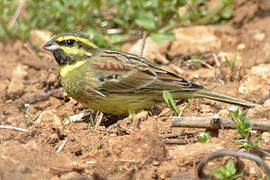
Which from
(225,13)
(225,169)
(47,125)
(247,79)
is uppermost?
(225,13)

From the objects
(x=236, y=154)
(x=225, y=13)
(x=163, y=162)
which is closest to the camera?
(x=236, y=154)

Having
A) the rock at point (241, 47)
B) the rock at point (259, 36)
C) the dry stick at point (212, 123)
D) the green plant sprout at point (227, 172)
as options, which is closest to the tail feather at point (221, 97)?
the dry stick at point (212, 123)

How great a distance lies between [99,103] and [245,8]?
3716mm

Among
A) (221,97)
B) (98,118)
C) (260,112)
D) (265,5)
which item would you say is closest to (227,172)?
(260,112)

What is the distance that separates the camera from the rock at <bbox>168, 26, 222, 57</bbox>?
22.4ft

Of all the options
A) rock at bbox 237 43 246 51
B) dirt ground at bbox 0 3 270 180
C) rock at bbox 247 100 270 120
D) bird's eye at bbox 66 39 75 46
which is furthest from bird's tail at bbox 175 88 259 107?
rock at bbox 237 43 246 51

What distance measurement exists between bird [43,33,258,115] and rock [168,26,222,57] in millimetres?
1547

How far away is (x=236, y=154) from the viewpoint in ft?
10.9

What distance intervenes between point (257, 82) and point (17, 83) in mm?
2852

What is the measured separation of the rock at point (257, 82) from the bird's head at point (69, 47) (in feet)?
5.92

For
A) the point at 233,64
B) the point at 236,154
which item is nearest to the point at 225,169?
the point at 236,154

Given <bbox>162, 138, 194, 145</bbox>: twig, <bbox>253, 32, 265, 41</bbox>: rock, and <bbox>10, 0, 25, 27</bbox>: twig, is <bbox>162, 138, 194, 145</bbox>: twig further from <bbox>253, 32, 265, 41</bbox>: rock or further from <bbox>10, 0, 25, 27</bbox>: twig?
<bbox>10, 0, 25, 27</bbox>: twig

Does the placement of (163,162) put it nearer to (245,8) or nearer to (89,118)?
(89,118)

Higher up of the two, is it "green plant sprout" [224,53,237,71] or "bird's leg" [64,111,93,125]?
"green plant sprout" [224,53,237,71]
